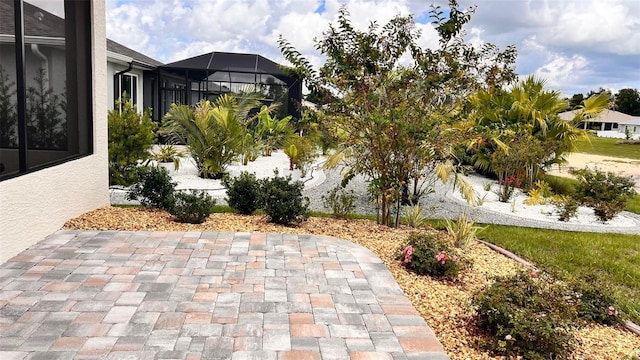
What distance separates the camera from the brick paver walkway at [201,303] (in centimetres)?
341

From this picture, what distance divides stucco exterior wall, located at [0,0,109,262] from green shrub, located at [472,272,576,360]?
4.68 m

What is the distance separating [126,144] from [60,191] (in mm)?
3582

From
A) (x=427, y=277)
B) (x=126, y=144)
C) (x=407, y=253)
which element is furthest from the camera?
(x=126, y=144)

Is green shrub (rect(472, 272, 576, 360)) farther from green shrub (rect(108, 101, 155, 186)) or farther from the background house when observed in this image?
the background house

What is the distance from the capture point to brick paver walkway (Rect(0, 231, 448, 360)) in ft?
11.2

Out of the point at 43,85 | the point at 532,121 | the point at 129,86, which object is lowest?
the point at 43,85

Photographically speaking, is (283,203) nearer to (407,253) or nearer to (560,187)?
(407,253)

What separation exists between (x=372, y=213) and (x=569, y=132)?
773cm

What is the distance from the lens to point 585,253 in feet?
23.4

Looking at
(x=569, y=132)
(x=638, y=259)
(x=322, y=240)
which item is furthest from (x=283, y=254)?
(x=569, y=132)

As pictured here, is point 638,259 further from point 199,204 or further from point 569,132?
point 569,132

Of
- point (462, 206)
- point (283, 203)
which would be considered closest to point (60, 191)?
point (283, 203)

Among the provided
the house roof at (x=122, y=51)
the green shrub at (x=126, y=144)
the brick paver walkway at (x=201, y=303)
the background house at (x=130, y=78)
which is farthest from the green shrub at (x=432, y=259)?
the house roof at (x=122, y=51)

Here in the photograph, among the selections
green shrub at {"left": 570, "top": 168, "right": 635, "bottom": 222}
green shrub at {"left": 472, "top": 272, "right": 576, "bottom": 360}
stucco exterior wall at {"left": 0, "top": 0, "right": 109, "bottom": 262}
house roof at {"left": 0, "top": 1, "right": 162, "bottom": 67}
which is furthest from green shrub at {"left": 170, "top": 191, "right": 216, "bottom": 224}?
green shrub at {"left": 570, "top": 168, "right": 635, "bottom": 222}
